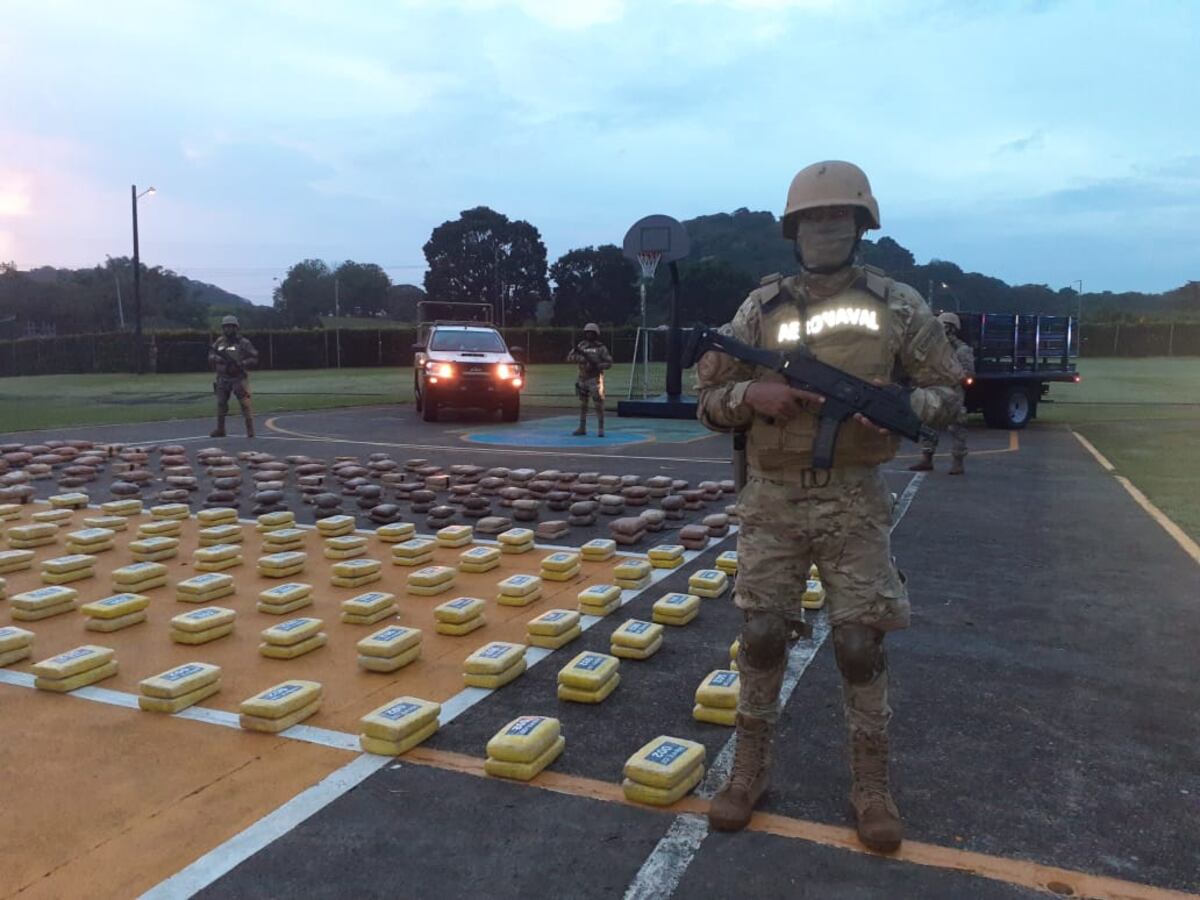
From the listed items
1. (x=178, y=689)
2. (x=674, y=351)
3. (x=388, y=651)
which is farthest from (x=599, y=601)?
(x=674, y=351)

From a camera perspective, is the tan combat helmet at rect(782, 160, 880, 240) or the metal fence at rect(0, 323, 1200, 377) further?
the metal fence at rect(0, 323, 1200, 377)

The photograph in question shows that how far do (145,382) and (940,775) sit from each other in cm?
→ 4245

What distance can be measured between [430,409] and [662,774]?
55.8 ft

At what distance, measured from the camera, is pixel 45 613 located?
570 centimetres

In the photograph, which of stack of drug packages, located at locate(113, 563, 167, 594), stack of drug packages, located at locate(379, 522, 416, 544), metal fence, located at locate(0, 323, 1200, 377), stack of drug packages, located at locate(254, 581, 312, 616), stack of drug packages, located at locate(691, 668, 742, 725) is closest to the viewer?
stack of drug packages, located at locate(691, 668, 742, 725)

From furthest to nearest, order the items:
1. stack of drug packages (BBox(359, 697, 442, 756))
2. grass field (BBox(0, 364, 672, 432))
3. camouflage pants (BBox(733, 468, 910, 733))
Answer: grass field (BBox(0, 364, 672, 432))
stack of drug packages (BBox(359, 697, 442, 756))
camouflage pants (BBox(733, 468, 910, 733))

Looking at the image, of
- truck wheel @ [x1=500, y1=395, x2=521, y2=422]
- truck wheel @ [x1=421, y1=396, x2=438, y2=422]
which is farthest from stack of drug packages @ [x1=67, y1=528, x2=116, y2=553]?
truck wheel @ [x1=500, y1=395, x2=521, y2=422]

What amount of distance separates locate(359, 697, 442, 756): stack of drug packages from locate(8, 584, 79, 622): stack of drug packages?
9.76 ft

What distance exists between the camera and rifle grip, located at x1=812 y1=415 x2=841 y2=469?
10.4ft

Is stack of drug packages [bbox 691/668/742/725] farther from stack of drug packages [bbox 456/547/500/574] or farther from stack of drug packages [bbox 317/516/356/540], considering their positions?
stack of drug packages [bbox 317/516/356/540]

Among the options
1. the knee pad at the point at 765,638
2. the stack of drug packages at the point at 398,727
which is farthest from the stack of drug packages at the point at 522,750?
the knee pad at the point at 765,638

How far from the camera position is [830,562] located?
3307 millimetres

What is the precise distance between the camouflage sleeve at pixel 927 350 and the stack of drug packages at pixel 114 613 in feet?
15.6

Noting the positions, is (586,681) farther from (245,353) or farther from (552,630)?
(245,353)
